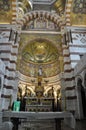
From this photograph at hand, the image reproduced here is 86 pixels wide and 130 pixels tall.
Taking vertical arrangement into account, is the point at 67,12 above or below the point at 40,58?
above

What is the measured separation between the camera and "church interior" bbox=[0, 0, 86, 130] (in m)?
10.7

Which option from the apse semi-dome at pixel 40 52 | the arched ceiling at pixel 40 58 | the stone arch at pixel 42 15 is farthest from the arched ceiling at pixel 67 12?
the apse semi-dome at pixel 40 52

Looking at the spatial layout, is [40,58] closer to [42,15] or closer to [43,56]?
[43,56]

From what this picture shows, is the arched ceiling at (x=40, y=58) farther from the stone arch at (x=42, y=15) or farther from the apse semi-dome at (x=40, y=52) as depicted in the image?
the stone arch at (x=42, y=15)

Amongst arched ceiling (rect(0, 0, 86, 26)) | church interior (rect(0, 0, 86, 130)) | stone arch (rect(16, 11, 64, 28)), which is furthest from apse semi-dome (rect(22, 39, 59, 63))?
arched ceiling (rect(0, 0, 86, 26))

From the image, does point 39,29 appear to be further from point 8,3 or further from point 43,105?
point 43,105

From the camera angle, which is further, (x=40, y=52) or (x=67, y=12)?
(x=40, y=52)

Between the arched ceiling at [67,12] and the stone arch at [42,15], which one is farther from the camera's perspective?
the stone arch at [42,15]

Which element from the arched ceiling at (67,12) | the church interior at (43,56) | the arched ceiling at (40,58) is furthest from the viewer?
the arched ceiling at (40,58)

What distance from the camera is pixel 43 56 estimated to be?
1680cm

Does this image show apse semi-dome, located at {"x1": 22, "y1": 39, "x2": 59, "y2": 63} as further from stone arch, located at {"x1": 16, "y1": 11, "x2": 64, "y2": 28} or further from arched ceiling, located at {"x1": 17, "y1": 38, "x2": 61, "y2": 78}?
stone arch, located at {"x1": 16, "y1": 11, "x2": 64, "y2": 28}

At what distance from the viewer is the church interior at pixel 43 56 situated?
10695mm

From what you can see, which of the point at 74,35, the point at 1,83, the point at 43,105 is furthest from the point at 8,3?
the point at 43,105

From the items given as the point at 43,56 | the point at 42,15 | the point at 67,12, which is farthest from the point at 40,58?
the point at 67,12
